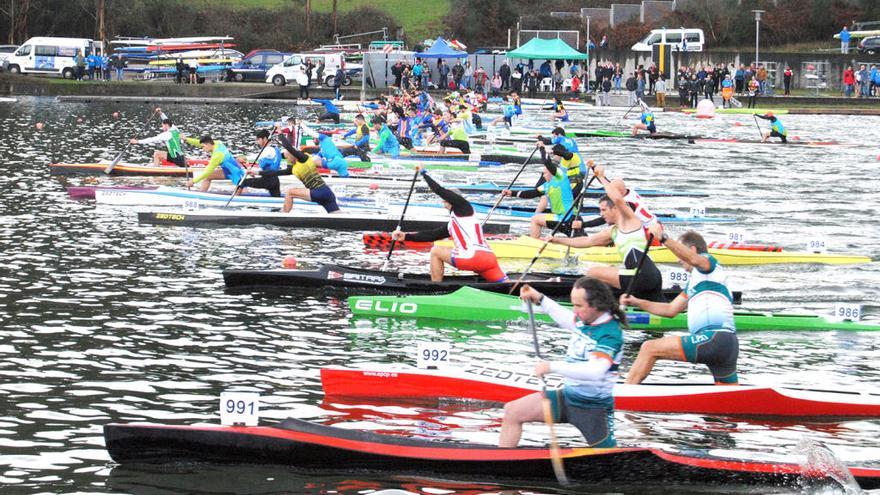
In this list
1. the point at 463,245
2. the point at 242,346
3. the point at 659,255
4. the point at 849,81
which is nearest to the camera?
the point at 242,346

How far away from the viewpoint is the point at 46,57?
70.5 meters

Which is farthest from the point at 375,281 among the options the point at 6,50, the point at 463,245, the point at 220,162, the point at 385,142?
the point at 6,50

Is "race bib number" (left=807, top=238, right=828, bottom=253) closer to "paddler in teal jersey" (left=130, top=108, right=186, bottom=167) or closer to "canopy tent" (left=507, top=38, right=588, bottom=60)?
"paddler in teal jersey" (left=130, top=108, right=186, bottom=167)

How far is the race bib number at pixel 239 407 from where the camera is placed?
11039 millimetres

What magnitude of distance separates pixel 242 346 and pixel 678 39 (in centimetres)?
6279

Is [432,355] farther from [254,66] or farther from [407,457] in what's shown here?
[254,66]

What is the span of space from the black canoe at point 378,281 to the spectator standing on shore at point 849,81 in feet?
171

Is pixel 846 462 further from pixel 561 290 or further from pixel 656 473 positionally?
pixel 561 290

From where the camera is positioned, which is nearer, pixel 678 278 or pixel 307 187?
pixel 678 278

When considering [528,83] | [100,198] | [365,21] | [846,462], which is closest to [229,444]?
[846,462]

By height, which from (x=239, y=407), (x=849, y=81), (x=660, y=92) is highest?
(x=849, y=81)

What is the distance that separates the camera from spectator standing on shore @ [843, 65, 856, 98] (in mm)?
66688

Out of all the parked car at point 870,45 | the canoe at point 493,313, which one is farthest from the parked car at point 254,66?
the canoe at point 493,313

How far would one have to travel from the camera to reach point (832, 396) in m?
13.1
